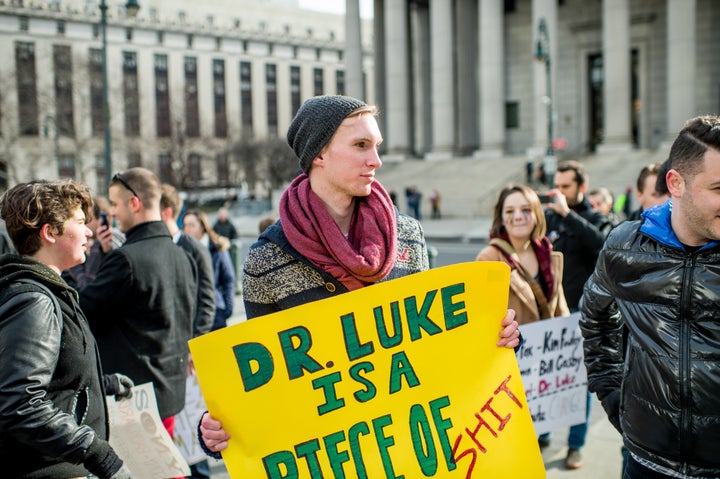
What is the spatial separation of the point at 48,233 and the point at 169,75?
96.0 meters

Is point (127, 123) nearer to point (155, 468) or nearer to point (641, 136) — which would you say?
point (641, 136)

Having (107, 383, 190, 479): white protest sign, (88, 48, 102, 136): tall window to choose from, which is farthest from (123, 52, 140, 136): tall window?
(107, 383, 190, 479): white protest sign

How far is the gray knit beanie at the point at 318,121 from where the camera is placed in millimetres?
2654

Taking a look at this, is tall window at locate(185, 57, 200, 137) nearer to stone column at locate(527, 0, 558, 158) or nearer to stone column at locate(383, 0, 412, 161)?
stone column at locate(383, 0, 412, 161)

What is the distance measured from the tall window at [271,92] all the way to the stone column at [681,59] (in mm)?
72182

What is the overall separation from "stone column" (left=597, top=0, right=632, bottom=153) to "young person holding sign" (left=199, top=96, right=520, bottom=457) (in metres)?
35.9

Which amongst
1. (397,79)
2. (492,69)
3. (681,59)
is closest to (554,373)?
(681,59)

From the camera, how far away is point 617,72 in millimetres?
35688

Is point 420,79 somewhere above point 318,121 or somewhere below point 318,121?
above

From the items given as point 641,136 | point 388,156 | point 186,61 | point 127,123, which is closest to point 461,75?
point 388,156

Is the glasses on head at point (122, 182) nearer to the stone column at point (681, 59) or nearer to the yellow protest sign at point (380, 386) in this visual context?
the yellow protest sign at point (380, 386)

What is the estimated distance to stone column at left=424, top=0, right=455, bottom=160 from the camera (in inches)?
1646

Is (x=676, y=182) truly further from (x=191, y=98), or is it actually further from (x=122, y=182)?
(x=191, y=98)

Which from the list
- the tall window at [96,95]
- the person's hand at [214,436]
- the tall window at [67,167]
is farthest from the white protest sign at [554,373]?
the tall window at [67,167]
